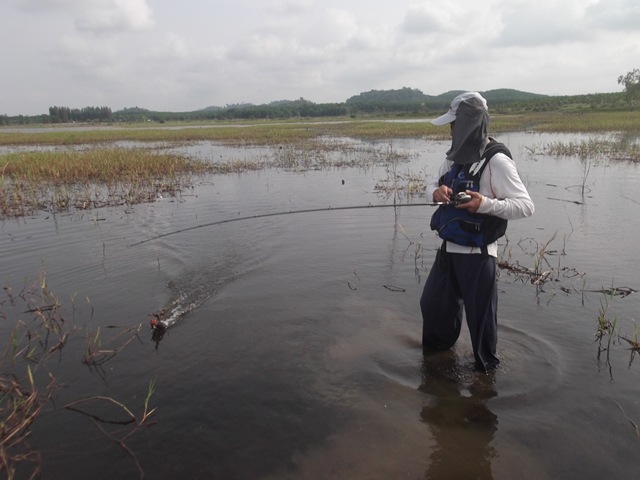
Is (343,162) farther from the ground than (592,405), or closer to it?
farther from the ground

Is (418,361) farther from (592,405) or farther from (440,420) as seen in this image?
(592,405)

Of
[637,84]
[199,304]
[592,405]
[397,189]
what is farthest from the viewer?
[637,84]

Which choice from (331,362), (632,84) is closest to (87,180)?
(331,362)

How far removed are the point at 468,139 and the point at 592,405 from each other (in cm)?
232

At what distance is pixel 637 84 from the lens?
5044 centimetres

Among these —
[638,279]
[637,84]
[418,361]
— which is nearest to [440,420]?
[418,361]

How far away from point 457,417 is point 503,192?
175 centimetres

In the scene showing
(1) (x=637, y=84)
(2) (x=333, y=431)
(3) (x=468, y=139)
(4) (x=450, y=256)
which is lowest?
(2) (x=333, y=431)

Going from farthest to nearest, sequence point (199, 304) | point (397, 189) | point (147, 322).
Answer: point (397, 189) < point (199, 304) < point (147, 322)

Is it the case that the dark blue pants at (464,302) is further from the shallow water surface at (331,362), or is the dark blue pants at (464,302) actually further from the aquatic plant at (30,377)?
the aquatic plant at (30,377)

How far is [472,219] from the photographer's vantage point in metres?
3.11

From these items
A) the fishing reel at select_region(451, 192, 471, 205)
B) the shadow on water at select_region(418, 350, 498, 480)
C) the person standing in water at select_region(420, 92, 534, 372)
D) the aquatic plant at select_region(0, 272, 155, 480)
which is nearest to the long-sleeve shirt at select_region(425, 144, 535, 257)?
the person standing in water at select_region(420, 92, 534, 372)

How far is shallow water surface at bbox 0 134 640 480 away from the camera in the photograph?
9.34ft

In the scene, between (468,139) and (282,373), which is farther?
(282,373)
